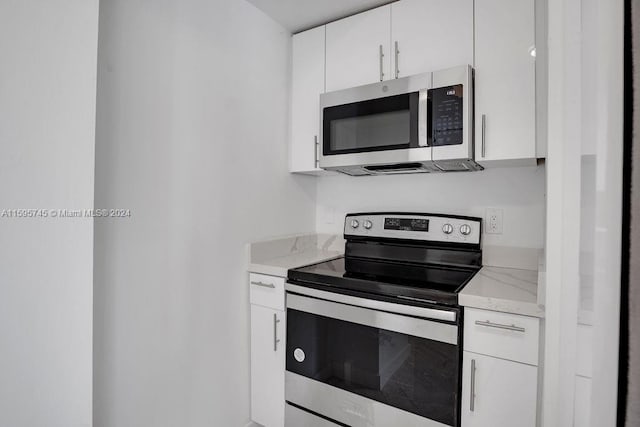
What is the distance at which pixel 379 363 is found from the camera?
53.4 inches

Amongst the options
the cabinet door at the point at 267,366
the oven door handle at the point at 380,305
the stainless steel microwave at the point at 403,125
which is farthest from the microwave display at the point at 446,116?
the cabinet door at the point at 267,366

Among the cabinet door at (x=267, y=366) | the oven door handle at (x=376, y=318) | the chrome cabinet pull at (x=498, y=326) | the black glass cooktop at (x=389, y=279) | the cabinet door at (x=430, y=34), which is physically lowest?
the cabinet door at (x=267, y=366)

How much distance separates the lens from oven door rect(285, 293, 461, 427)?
47.6 inches

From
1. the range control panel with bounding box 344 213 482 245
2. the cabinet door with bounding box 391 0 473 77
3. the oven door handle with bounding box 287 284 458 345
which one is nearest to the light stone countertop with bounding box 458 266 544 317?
the oven door handle with bounding box 287 284 458 345

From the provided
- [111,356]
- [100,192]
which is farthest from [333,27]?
[111,356]

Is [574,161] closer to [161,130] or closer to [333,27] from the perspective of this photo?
[161,130]

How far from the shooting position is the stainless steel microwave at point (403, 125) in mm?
1423

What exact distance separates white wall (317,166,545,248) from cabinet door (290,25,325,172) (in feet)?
1.11

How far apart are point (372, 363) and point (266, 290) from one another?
0.62 metres

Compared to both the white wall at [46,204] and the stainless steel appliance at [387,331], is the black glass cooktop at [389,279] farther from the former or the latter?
the white wall at [46,204]

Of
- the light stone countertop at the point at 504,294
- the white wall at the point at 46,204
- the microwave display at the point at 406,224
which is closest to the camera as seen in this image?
the white wall at the point at 46,204

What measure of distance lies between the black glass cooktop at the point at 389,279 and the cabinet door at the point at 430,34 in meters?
0.97

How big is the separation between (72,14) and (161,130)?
0.48m

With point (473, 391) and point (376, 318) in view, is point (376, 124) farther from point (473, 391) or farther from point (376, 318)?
point (473, 391)
